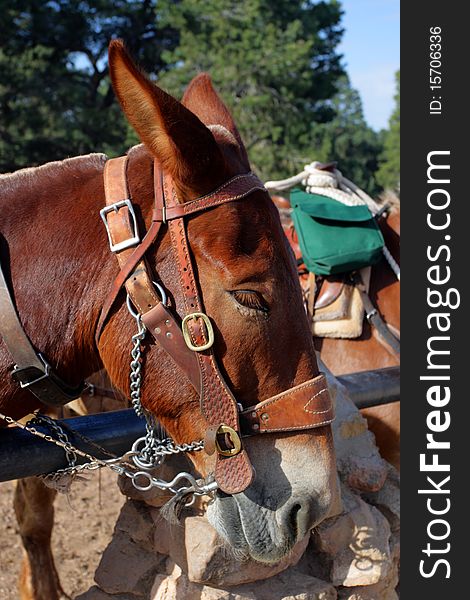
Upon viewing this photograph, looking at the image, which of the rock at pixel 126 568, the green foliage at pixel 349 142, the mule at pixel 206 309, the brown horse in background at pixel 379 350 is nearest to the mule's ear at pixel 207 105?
the mule at pixel 206 309

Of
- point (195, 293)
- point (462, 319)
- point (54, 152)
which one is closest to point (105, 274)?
point (195, 293)

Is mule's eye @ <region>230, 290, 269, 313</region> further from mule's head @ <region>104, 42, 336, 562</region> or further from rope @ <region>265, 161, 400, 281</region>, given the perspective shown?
rope @ <region>265, 161, 400, 281</region>

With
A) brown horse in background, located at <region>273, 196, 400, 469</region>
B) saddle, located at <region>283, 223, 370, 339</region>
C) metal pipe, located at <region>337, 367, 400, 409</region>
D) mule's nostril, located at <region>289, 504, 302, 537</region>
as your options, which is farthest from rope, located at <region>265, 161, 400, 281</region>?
mule's nostril, located at <region>289, 504, 302, 537</region>

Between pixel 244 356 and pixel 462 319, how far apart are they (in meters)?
1.06

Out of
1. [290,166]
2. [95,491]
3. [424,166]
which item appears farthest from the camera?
[290,166]

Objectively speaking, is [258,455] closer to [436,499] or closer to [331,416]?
[331,416]

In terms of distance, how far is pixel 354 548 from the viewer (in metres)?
2.32

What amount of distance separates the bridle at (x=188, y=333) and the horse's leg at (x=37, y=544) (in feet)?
5.83

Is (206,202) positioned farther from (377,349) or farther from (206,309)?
(377,349)

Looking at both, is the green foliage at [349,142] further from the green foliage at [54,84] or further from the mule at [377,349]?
the mule at [377,349]

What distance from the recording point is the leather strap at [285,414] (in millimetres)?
1644

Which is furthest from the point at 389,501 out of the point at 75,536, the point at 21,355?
the point at 75,536

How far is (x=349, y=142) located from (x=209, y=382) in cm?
4224

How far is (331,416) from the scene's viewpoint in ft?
5.57
